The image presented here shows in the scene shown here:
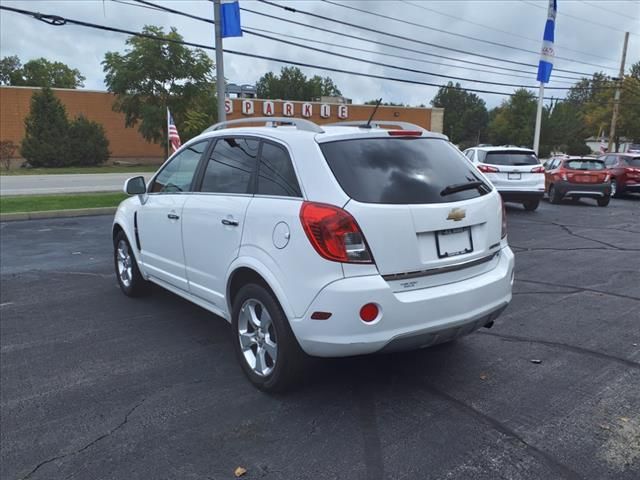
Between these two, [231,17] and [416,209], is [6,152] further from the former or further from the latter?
[416,209]

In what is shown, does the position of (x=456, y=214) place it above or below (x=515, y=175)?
above

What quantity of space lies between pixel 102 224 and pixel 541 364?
10437 millimetres

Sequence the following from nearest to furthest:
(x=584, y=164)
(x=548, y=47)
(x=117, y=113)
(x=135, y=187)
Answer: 1. (x=135, y=187)
2. (x=584, y=164)
3. (x=548, y=47)
4. (x=117, y=113)

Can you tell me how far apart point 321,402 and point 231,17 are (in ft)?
42.0

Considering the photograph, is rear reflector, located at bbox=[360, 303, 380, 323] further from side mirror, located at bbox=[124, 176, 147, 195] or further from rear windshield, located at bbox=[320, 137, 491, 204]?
side mirror, located at bbox=[124, 176, 147, 195]

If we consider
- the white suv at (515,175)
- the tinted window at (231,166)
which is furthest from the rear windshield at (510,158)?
the tinted window at (231,166)

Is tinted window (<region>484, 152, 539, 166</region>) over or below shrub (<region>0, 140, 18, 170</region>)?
over

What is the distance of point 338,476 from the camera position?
8.70ft

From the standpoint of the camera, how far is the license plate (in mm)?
3299

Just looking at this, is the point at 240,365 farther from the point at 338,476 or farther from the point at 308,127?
the point at 308,127

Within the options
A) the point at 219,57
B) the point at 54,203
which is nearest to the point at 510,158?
the point at 219,57

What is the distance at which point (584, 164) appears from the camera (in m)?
Result: 16.0

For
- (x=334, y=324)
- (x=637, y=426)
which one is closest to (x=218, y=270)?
(x=334, y=324)

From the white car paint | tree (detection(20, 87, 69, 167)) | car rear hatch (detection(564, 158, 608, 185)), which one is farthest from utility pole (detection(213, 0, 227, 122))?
tree (detection(20, 87, 69, 167))
